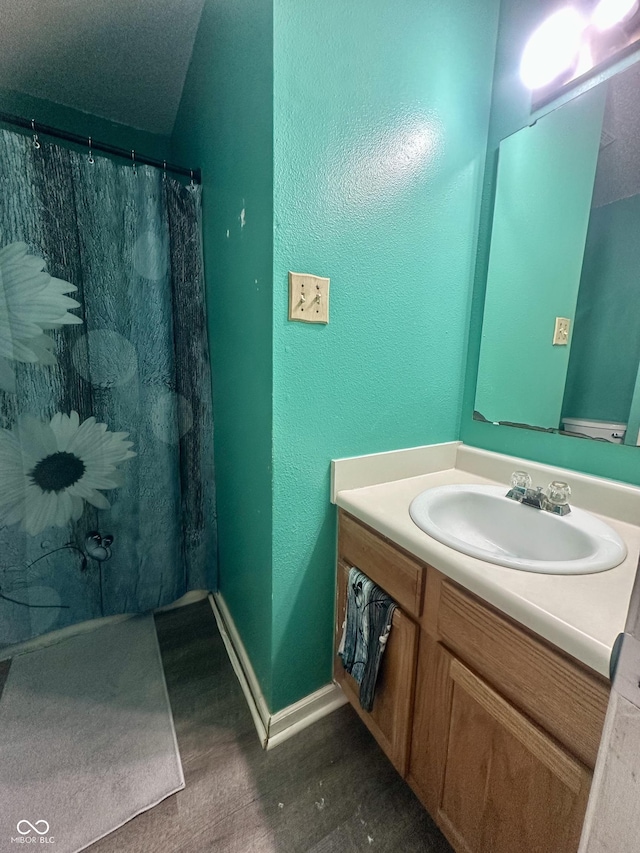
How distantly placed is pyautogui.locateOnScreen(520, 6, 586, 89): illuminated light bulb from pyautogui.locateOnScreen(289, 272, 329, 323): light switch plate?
2.96 ft

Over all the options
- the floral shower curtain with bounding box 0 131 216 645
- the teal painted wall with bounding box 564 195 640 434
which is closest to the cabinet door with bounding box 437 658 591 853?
the teal painted wall with bounding box 564 195 640 434

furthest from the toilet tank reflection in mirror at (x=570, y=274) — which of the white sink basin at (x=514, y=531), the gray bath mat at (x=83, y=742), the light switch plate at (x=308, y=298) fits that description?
the gray bath mat at (x=83, y=742)

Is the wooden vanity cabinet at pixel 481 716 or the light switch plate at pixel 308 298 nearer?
the wooden vanity cabinet at pixel 481 716

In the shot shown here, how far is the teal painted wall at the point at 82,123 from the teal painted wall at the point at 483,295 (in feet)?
5.11

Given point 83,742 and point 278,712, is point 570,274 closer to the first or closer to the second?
point 278,712

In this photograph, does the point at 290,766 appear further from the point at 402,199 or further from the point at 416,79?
the point at 416,79

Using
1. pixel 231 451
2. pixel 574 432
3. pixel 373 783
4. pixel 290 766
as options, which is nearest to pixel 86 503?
pixel 231 451

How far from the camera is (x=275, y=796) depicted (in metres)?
0.94

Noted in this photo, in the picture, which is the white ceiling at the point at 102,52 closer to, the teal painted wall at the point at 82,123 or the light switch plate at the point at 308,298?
the teal painted wall at the point at 82,123

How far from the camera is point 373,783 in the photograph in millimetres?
971

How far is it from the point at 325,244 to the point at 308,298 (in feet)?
0.50

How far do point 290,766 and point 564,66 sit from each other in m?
2.15

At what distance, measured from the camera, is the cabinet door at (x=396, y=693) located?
0.81 m

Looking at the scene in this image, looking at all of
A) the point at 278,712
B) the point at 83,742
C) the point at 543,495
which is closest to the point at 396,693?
the point at 278,712
